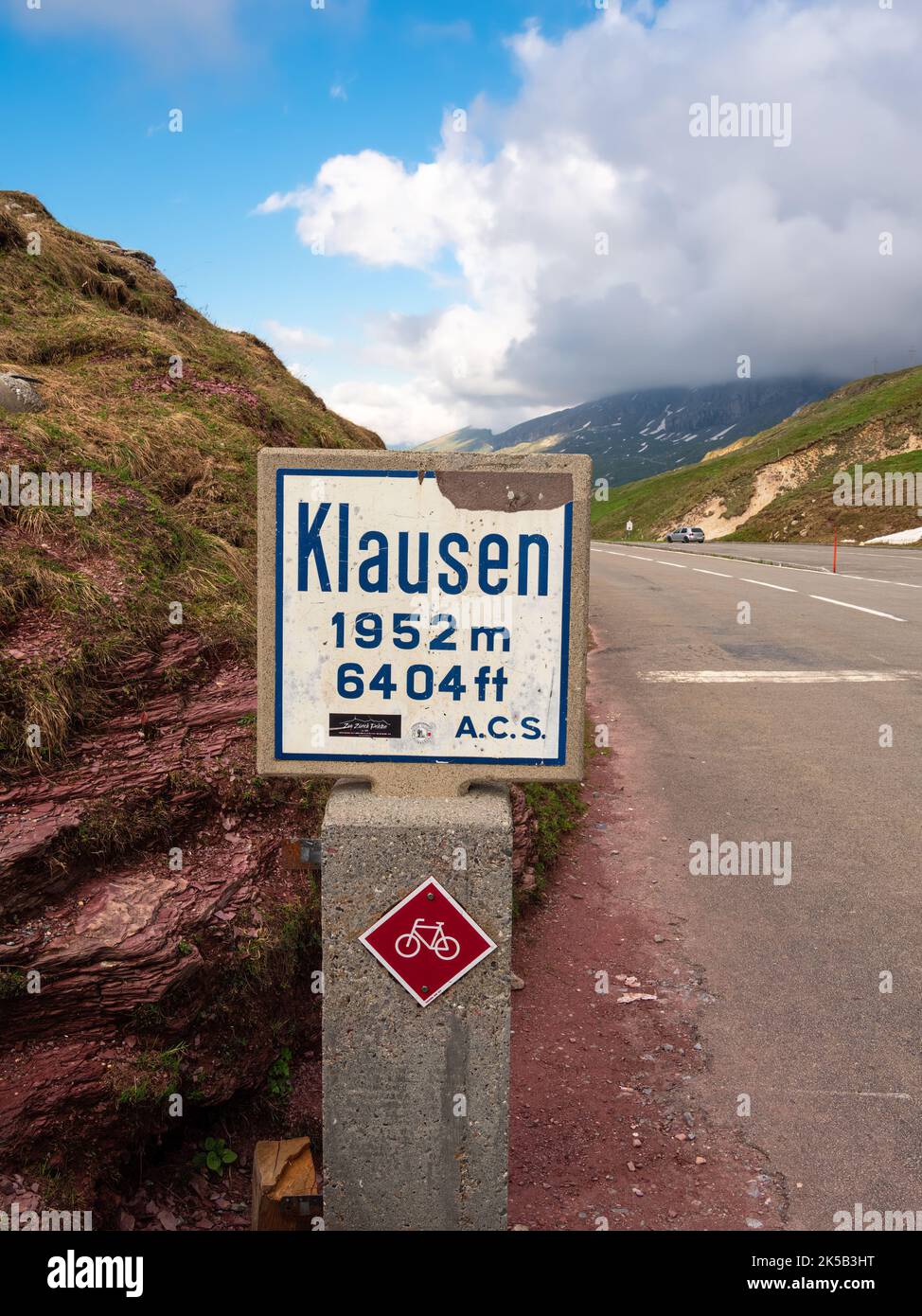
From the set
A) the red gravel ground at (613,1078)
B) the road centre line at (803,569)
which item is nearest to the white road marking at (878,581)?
the road centre line at (803,569)

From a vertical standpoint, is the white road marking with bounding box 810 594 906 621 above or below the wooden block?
above

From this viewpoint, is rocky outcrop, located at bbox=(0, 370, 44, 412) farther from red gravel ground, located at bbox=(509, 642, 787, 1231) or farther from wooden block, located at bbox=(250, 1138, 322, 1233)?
wooden block, located at bbox=(250, 1138, 322, 1233)

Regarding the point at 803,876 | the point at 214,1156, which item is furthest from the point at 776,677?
the point at 214,1156

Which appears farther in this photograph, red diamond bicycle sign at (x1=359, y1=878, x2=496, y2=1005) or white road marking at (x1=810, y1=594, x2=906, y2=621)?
white road marking at (x1=810, y1=594, x2=906, y2=621)

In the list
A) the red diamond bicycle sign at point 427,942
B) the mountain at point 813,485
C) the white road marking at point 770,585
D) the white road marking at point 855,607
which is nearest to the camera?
the red diamond bicycle sign at point 427,942

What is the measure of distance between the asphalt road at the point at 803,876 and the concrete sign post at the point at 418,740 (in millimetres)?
1549

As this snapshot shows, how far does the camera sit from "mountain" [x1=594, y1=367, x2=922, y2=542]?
5047 cm

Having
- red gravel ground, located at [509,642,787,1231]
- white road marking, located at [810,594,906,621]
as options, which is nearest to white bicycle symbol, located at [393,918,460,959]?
red gravel ground, located at [509,642,787,1231]

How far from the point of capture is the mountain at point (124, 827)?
3555 millimetres

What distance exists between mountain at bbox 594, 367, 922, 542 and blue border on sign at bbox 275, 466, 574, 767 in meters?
46.6

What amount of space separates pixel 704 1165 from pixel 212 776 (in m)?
2.86

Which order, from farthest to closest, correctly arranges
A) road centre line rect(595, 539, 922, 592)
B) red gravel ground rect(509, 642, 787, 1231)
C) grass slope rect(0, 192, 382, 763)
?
road centre line rect(595, 539, 922, 592) < grass slope rect(0, 192, 382, 763) < red gravel ground rect(509, 642, 787, 1231)

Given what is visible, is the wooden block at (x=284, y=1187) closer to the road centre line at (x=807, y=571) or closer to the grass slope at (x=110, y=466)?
the grass slope at (x=110, y=466)

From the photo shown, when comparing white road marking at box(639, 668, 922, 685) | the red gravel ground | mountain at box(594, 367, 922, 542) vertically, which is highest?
mountain at box(594, 367, 922, 542)
